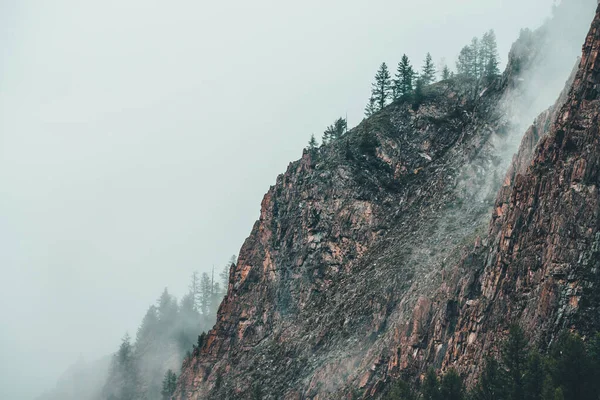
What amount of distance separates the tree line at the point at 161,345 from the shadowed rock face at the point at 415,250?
44.2 meters

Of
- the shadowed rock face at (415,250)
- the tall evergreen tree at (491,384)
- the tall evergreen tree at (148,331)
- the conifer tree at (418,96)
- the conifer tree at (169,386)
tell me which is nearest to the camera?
the tall evergreen tree at (491,384)

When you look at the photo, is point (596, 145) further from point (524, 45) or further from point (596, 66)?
point (524, 45)

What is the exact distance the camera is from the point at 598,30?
47375 mm

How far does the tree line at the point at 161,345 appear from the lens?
420 ft

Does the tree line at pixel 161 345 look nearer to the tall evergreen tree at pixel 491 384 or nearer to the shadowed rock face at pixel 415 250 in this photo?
the shadowed rock face at pixel 415 250

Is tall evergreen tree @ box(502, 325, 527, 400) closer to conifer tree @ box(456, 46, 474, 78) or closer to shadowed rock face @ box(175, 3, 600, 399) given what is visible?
shadowed rock face @ box(175, 3, 600, 399)

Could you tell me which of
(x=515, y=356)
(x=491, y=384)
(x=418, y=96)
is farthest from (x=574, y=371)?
(x=418, y=96)

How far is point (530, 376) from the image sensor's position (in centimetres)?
3975

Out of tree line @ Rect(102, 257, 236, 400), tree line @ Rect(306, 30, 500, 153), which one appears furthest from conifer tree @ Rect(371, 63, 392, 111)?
tree line @ Rect(102, 257, 236, 400)

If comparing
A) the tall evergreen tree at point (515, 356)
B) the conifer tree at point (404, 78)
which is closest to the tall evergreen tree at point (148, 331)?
the conifer tree at point (404, 78)

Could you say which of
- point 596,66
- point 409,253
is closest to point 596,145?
point 596,66

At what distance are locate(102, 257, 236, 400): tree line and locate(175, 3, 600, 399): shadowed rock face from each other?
4416 cm

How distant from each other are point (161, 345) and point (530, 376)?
11023 centimetres

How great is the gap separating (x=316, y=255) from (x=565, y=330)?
39.9 m
